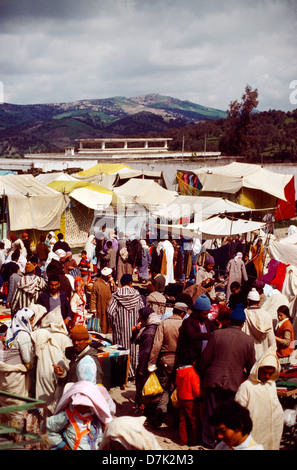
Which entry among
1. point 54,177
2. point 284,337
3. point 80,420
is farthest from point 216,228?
point 54,177

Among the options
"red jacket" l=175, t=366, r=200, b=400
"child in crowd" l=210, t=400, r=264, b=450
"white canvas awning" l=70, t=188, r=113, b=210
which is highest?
"white canvas awning" l=70, t=188, r=113, b=210

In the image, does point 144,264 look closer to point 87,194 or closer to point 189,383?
point 87,194

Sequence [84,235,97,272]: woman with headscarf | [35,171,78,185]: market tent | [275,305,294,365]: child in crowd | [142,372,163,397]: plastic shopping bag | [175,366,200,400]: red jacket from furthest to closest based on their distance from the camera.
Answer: [35,171,78,185]: market tent, [84,235,97,272]: woman with headscarf, [275,305,294,365]: child in crowd, [142,372,163,397]: plastic shopping bag, [175,366,200,400]: red jacket

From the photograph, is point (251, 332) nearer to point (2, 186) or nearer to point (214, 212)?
point (214, 212)

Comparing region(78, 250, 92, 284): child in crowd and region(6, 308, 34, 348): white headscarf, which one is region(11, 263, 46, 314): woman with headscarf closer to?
region(6, 308, 34, 348): white headscarf

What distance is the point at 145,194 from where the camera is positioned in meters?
18.3

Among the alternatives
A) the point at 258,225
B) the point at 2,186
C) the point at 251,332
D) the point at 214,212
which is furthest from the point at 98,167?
the point at 251,332

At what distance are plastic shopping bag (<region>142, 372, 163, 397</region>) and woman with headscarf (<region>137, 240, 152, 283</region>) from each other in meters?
7.36

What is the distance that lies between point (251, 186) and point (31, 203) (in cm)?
717

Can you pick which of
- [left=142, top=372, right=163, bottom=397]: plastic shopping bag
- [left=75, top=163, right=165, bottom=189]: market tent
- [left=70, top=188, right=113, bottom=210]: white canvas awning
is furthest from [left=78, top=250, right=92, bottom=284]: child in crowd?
[left=75, top=163, right=165, bottom=189]: market tent

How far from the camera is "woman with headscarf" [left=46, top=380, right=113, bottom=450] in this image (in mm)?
3469

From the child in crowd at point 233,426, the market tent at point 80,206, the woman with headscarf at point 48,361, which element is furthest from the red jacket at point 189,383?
the market tent at point 80,206

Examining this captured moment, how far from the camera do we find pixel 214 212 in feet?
42.2

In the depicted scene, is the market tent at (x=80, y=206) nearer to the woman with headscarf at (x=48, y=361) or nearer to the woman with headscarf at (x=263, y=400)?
the woman with headscarf at (x=48, y=361)
